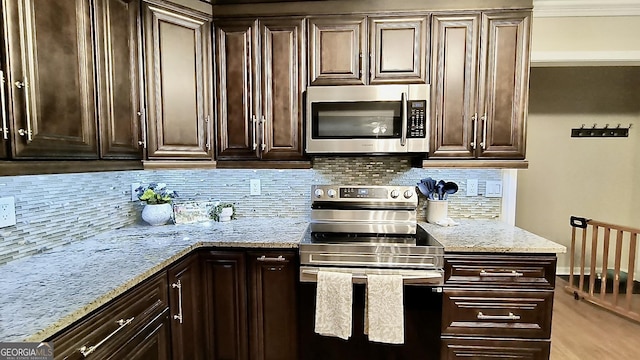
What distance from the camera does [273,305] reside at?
1902 millimetres

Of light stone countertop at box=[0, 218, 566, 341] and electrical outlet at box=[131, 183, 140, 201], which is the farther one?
electrical outlet at box=[131, 183, 140, 201]

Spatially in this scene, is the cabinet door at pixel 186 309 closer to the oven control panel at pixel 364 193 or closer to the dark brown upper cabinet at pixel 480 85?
the oven control panel at pixel 364 193

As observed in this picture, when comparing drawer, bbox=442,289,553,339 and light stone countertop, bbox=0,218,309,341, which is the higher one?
light stone countertop, bbox=0,218,309,341

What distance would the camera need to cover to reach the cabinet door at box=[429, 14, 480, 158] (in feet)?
6.65

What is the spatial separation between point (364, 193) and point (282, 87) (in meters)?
0.86

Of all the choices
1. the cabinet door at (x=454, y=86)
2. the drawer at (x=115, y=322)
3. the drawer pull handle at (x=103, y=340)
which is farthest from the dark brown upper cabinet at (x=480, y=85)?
the drawer pull handle at (x=103, y=340)

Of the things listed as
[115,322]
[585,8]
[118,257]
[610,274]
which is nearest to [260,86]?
[118,257]

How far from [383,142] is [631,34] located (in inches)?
82.0

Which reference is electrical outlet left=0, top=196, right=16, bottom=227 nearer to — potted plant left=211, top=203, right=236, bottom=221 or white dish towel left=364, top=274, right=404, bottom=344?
potted plant left=211, top=203, right=236, bottom=221

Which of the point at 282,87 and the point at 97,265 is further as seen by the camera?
the point at 282,87

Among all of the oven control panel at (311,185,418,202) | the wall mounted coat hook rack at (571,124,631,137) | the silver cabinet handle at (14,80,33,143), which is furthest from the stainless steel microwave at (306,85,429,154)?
the wall mounted coat hook rack at (571,124,631,137)

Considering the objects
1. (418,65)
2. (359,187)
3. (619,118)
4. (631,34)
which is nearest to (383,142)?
(359,187)

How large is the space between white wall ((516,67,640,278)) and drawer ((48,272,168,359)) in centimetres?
412

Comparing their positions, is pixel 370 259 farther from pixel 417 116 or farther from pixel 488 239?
pixel 417 116
